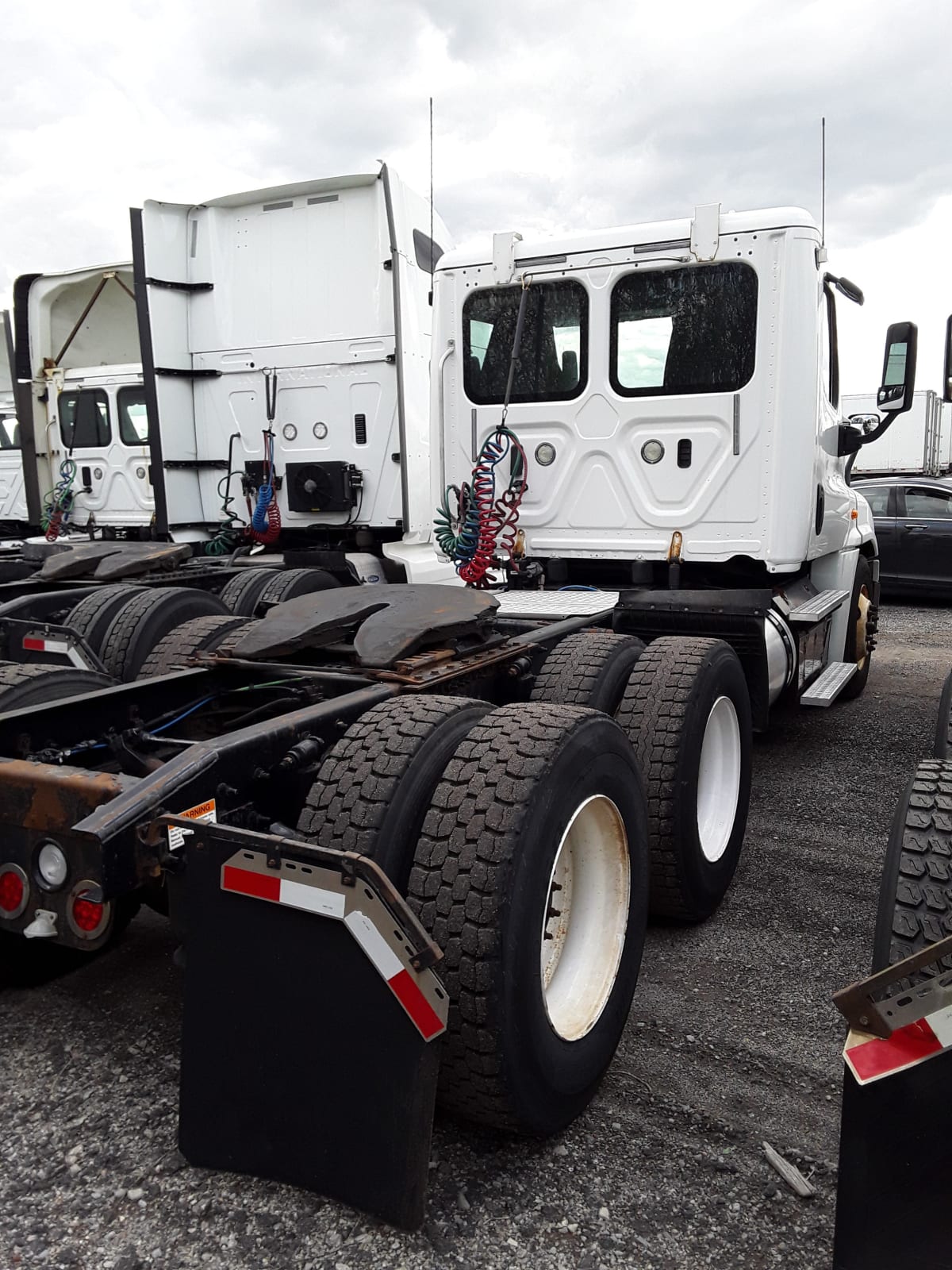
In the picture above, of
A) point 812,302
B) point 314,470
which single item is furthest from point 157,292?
point 812,302

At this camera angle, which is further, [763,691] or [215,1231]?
[763,691]

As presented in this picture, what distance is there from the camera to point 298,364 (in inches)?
294

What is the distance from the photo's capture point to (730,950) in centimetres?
360

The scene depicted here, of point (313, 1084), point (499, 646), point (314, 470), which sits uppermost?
point (314, 470)

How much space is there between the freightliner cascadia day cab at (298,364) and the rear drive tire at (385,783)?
4.55m

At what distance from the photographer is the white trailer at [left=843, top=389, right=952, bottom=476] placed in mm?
24141

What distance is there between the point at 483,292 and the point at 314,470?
2.33 metres

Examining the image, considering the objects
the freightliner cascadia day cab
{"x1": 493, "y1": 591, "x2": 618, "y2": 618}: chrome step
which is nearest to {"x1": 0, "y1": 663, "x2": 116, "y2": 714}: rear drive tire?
{"x1": 493, "y1": 591, "x2": 618, "y2": 618}: chrome step

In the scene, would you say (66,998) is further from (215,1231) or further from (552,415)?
(552,415)

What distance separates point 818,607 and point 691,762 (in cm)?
229

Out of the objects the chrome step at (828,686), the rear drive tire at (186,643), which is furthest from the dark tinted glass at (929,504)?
the rear drive tire at (186,643)

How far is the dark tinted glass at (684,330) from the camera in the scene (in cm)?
511

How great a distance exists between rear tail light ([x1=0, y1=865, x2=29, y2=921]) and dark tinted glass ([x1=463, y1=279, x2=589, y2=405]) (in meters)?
4.03

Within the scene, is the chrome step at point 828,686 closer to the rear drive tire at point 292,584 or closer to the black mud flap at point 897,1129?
the rear drive tire at point 292,584
